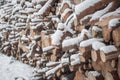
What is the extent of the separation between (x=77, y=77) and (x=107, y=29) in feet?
3.41

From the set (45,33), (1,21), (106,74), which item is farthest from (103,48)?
(1,21)

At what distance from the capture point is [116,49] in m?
2.91

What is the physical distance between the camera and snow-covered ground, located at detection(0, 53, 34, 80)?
5.93 meters

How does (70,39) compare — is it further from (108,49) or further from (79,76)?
(108,49)

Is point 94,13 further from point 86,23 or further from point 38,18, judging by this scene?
point 38,18

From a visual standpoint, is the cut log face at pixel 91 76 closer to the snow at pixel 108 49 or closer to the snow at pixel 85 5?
the snow at pixel 108 49

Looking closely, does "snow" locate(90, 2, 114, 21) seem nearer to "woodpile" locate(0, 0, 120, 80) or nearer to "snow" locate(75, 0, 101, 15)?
"woodpile" locate(0, 0, 120, 80)

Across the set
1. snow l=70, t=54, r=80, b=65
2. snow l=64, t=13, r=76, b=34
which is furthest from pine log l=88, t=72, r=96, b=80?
snow l=64, t=13, r=76, b=34

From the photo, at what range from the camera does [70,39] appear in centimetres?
380

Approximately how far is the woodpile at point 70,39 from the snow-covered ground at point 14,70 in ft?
0.58

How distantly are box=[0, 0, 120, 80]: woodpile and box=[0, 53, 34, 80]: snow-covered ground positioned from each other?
18cm

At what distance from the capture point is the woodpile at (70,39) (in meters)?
3.07

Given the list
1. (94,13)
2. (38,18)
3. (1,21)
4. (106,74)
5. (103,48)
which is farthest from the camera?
(1,21)

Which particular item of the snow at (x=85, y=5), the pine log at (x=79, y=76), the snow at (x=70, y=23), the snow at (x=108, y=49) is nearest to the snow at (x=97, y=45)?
the snow at (x=108, y=49)
